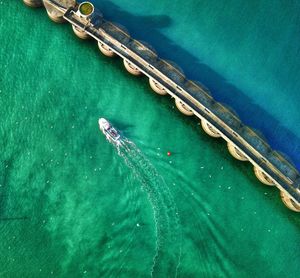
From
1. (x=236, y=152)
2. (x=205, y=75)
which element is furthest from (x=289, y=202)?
(x=205, y=75)

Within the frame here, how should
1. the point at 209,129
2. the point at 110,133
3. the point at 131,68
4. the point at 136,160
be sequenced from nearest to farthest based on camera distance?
the point at 209,129
the point at 136,160
the point at 110,133
the point at 131,68

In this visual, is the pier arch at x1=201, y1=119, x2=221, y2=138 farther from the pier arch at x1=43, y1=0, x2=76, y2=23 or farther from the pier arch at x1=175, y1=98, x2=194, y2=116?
the pier arch at x1=43, y1=0, x2=76, y2=23

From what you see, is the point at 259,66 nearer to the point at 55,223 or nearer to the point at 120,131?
the point at 120,131

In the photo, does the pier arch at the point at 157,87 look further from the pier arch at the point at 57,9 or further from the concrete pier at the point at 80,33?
the pier arch at the point at 57,9

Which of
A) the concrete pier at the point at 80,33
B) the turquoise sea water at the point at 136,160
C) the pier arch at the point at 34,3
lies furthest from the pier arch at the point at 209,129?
the pier arch at the point at 34,3

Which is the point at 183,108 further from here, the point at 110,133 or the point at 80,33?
the point at 80,33

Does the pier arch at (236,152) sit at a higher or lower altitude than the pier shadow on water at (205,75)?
lower

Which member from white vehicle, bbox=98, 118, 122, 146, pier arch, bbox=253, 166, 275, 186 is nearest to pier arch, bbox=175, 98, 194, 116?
white vehicle, bbox=98, 118, 122, 146
